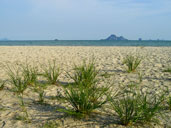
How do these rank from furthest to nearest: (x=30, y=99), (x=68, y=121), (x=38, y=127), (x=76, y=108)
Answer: (x=30, y=99), (x=76, y=108), (x=68, y=121), (x=38, y=127)

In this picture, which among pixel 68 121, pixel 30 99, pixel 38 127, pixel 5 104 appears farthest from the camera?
pixel 30 99

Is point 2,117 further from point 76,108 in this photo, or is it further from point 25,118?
point 76,108

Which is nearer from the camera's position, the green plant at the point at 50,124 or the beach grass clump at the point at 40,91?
the green plant at the point at 50,124

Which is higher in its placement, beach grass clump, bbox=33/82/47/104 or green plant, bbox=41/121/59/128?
beach grass clump, bbox=33/82/47/104

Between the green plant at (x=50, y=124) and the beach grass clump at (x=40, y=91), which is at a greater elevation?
the beach grass clump at (x=40, y=91)

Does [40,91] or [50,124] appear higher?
[40,91]

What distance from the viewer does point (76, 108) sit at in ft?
7.67

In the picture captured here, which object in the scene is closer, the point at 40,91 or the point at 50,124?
the point at 50,124

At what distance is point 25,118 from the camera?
2164mm

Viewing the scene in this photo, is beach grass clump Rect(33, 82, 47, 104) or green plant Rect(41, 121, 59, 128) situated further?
beach grass clump Rect(33, 82, 47, 104)

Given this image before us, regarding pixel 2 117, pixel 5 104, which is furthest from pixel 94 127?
pixel 5 104

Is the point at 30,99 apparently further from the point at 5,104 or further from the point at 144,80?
the point at 144,80

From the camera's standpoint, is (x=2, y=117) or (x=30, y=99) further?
(x=30, y=99)

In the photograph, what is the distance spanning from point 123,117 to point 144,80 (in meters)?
2.15
